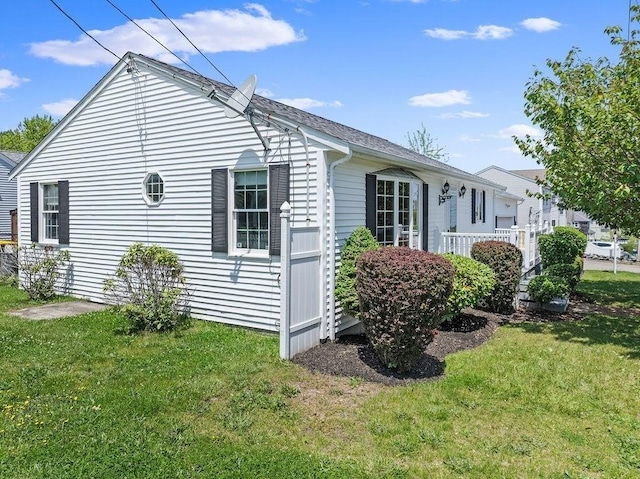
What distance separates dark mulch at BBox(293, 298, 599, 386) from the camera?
5.38 metres

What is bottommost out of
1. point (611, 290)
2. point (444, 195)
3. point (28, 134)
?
point (611, 290)

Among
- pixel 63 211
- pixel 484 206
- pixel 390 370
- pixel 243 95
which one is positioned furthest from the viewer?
pixel 484 206

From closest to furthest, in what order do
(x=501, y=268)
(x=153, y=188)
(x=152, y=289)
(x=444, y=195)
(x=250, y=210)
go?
(x=250, y=210) < (x=152, y=289) < (x=153, y=188) < (x=501, y=268) < (x=444, y=195)

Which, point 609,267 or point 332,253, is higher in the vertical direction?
point 332,253

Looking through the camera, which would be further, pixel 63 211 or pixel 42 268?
pixel 63 211

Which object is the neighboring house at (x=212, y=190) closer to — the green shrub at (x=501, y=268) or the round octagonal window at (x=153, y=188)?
the round octagonal window at (x=153, y=188)

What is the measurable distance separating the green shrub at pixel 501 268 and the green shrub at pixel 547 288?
2.36ft

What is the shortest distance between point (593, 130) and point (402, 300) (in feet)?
15.0

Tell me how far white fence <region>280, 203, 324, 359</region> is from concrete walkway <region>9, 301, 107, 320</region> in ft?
16.4

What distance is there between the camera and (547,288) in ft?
30.9

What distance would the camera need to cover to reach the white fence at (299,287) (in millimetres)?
5855

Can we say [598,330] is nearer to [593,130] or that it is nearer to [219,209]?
[593,130]

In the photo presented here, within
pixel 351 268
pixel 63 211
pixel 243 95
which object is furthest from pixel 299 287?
pixel 63 211

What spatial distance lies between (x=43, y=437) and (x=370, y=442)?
107 inches
